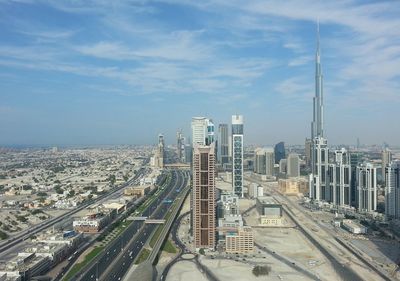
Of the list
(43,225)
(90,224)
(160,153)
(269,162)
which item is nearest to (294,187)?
(269,162)

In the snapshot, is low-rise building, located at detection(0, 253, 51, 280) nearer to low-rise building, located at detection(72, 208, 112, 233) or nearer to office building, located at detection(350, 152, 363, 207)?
low-rise building, located at detection(72, 208, 112, 233)

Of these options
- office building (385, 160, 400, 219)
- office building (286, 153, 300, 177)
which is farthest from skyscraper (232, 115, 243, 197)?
office building (286, 153, 300, 177)

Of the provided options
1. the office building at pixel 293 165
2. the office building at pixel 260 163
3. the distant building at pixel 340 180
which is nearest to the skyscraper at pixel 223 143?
the office building at pixel 260 163

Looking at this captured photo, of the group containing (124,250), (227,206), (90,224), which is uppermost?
(227,206)

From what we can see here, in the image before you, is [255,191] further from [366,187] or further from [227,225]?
[227,225]

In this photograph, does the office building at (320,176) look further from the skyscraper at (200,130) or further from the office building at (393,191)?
the skyscraper at (200,130)
